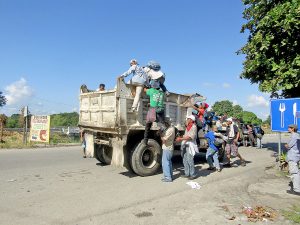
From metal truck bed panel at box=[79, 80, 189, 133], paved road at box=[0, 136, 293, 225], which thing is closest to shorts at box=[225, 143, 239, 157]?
paved road at box=[0, 136, 293, 225]

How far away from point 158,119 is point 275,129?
4.10 metres

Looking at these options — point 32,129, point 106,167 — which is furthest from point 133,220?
point 32,129

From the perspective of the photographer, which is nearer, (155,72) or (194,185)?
(194,185)

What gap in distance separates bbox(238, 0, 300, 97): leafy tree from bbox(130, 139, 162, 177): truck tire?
6311mm

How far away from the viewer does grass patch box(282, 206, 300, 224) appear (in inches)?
201

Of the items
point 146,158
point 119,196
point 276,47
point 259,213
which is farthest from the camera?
point 276,47

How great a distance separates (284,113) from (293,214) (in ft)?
16.4

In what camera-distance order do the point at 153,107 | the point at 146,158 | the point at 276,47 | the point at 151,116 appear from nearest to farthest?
the point at 151,116 < the point at 153,107 < the point at 146,158 < the point at 276,47

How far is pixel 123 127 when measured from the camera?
7812mm

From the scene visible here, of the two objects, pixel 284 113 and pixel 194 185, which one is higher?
pixel 284 113

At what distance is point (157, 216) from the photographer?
517cm

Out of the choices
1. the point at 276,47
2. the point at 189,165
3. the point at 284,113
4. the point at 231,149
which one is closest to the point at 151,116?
the point at 189,165

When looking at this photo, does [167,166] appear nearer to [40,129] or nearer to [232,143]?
[232,143]

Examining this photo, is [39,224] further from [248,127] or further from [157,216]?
[248,127]
